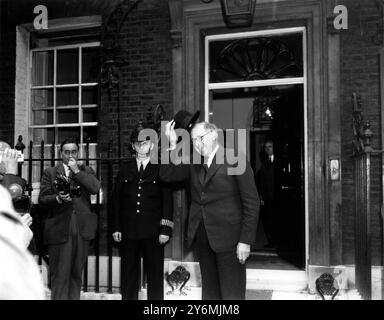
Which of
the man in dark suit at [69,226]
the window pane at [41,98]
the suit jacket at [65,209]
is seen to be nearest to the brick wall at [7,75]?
the window pane at [41,98]

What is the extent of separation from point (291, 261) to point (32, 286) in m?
5.97

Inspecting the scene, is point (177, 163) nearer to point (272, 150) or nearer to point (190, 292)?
point (190, 292)

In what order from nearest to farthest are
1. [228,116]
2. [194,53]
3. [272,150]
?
[194,53] → [272,150] → [228,116]

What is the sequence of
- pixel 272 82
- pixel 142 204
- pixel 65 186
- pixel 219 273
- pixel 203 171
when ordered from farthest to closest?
pixel 272 82 < pixel 142 204 < pixel 65 186 < pixel 203 171 < pixel 219 273

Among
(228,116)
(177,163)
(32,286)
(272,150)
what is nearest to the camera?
(32,286)

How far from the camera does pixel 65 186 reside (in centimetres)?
394

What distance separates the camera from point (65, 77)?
6.83 meters

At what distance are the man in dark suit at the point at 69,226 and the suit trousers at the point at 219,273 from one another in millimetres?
1255

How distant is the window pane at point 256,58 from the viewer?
5.93 m

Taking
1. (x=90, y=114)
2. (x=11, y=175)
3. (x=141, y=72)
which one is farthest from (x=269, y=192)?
Answer: (x=11, y=175)

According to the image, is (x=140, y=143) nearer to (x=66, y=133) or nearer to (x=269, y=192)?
(x=66, y=133)

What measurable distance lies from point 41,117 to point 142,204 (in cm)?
367

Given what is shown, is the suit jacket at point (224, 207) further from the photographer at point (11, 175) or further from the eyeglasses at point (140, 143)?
the photographer at point (11, 175)

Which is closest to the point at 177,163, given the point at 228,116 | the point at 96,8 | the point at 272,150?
the point at 96,8
